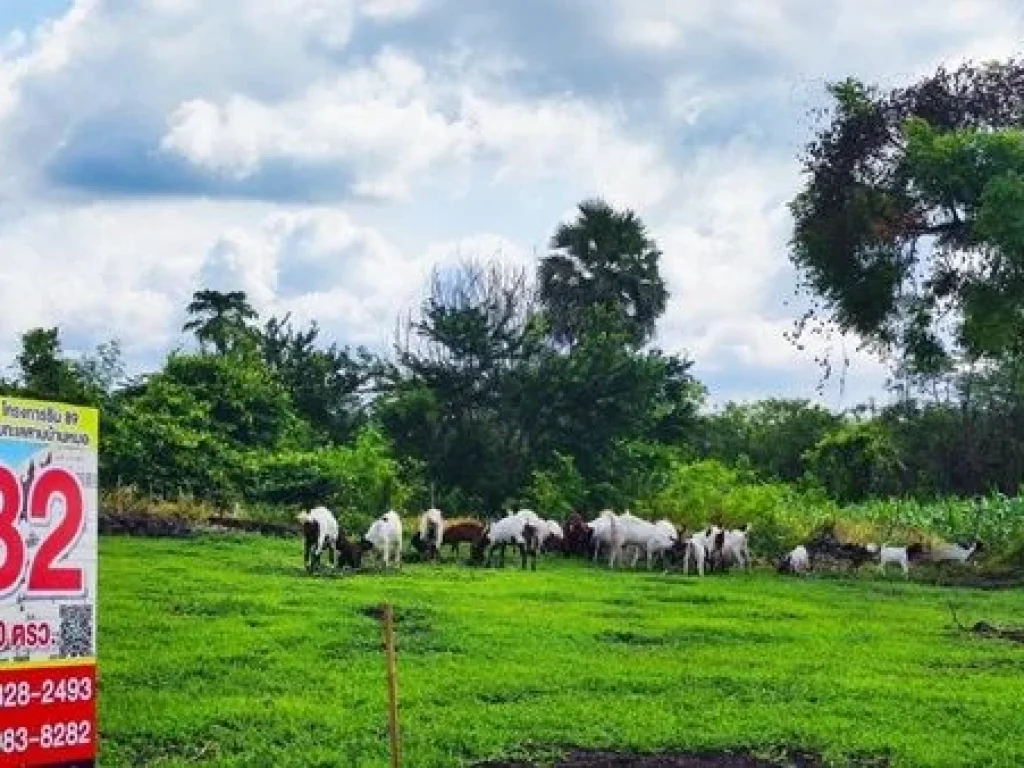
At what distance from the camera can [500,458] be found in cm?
4512

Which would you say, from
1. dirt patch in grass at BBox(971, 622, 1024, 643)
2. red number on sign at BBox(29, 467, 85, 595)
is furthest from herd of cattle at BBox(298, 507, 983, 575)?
red number on sign at BBox(29, 467, 85, 595)

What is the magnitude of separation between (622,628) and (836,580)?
36.8 feet

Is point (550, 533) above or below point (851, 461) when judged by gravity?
below

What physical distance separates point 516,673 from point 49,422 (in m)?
8.91

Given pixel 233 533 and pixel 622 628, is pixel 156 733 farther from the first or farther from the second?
pixel 233 533

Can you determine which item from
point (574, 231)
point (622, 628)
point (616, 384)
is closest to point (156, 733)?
point (622, 628)

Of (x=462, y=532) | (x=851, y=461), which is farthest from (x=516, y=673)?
(x=851, y=461)

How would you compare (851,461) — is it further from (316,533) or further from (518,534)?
(316,533)

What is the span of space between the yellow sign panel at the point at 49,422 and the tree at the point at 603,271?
47.4 m

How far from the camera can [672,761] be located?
12789 mm

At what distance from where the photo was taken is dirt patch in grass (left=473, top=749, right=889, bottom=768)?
12.6 metres

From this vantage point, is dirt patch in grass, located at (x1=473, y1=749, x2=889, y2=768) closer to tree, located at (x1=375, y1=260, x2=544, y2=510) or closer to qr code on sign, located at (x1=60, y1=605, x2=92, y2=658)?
qr code on sign, located at (x1=60, y1=605, x2=92, y2=658)

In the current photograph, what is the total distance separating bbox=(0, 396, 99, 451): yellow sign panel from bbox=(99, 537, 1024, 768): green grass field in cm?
511

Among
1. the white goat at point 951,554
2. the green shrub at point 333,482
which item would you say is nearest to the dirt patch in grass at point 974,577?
the white goat at point 951,554
